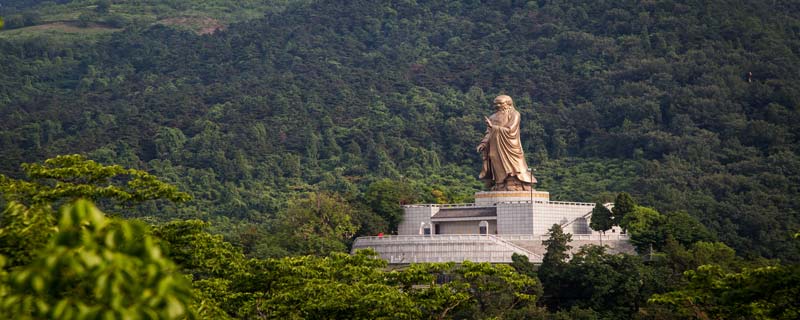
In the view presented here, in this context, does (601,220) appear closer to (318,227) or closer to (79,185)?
(318,227)

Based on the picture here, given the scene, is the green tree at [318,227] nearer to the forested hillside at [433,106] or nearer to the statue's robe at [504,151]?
the forested hillside at [433,106]

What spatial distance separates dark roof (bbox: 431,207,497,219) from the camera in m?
49.1

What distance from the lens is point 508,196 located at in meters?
49.6

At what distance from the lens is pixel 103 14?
126 m

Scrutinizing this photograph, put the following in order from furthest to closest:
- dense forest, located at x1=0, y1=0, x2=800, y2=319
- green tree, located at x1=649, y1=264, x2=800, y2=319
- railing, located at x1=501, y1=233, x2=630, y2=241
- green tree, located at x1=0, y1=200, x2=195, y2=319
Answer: dense forest, located at x1=0, y1=0, x2=800, y2=319 < railing, located at x1=501, y1=233, x2=630, y2=241 < green tree, located at x1=649, y1=264, x2=800, y2=319 < green tree, located at x1=0, y1=200, x2=195, y2=319

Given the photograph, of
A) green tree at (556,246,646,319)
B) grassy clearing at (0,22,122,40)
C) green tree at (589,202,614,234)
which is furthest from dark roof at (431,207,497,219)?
grassy clearing at (0,22,122,40)

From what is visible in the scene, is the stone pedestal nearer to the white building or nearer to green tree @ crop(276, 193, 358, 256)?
the white building

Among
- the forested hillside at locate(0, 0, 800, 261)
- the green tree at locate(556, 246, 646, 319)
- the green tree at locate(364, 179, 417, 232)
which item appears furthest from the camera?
the forested hillside at locate(0, 0, 800, 261)

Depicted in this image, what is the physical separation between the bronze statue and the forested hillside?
428 cm

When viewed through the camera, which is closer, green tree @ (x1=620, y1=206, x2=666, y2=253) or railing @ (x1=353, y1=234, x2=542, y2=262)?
green tree @ (x1=620, y1=206, x2=666, y2=253)

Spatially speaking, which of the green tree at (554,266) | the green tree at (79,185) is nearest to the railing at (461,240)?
the green tree at (554,266)

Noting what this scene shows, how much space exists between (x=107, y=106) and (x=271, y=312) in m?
68.2

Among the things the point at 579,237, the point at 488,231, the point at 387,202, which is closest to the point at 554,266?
the point at 579,237

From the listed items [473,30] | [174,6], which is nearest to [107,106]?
[473,30]
